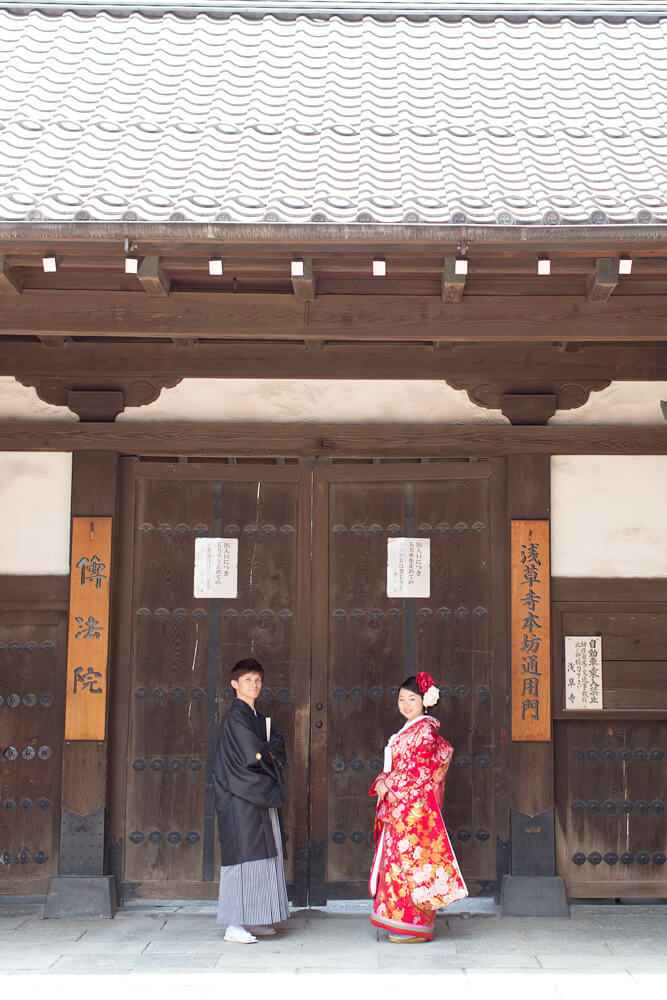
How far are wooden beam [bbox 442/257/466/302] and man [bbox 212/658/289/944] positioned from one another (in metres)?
2.49

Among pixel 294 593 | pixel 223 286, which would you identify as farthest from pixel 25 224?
pixel 294 593

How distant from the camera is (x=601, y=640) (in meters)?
6.24

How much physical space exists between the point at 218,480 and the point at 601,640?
105 inches

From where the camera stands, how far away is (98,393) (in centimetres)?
634

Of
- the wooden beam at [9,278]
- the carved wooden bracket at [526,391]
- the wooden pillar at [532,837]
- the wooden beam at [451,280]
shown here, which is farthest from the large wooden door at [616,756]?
the wooden beam at [9,278]

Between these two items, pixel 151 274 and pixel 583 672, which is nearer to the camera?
pixel 151 274

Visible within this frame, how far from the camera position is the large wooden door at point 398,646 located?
6.17m

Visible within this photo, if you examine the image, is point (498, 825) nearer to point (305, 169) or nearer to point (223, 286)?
point (223, 286)

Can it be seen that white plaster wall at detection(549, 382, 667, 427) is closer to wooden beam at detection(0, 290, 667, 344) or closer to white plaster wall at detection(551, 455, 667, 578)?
white plaster wall at detection(551, 455, 667, 578)

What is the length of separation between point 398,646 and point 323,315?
92.5 inches

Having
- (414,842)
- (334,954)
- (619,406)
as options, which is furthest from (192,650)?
(619,406)

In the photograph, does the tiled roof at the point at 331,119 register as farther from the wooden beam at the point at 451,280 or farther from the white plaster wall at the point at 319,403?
the white plaster wall at the point at 319,403

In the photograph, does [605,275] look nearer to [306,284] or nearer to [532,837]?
[306,284]

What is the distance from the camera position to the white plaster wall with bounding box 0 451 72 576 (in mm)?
6285
